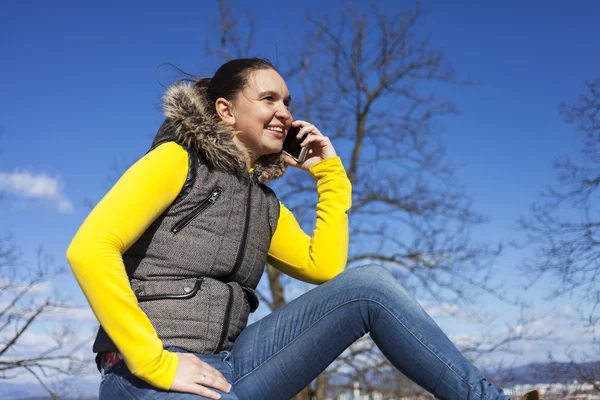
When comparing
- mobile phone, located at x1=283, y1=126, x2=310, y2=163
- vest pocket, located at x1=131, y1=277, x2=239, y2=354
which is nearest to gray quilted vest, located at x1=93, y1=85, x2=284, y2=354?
vest pocket, located at x1=131, y1=277, x2=239, y2=354

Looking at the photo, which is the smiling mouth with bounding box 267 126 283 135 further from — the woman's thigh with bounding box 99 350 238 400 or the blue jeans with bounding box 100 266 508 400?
the woman's thigh with bounding box 99 350 238 400

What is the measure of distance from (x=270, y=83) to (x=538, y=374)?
4704mm

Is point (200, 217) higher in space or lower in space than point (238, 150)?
lower

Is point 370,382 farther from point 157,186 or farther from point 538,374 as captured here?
point 157,186

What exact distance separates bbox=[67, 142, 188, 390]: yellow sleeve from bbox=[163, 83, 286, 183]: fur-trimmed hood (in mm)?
338

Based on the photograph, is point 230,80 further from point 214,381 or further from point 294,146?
point 214,381

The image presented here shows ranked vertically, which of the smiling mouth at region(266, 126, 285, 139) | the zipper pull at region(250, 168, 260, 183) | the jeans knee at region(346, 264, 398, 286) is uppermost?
the smiling mouth at region(266, 126, 285, 139)

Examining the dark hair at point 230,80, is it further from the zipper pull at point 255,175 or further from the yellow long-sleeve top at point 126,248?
the yellow long-sleeve top at point 126,248

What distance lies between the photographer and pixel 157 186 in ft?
6.42

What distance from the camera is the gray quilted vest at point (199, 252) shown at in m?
1.99

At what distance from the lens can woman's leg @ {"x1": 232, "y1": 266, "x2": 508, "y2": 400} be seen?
1967 millimetres

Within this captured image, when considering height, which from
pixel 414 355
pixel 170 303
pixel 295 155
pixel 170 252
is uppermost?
pixel 295 155

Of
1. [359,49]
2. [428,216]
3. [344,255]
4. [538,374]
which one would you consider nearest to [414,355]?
[344,255]

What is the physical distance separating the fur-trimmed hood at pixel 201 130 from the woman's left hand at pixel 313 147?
0.53 meters
